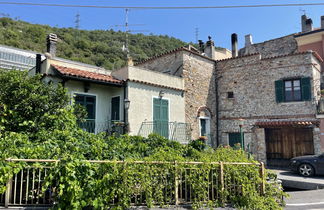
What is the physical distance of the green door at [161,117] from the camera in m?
12.7

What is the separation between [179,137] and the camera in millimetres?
13617

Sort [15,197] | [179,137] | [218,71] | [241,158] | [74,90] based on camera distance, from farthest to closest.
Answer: [218,71], [179,137], [74,90], [241,158], [15,197]

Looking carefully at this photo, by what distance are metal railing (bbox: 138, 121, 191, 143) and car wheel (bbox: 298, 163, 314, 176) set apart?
6047 millimetres

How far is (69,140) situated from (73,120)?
136 cm

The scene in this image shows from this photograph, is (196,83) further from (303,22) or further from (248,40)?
(303,22)

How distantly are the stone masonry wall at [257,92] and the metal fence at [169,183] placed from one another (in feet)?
33.1

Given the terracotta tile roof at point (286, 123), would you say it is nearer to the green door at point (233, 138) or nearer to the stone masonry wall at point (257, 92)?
the stone masonry wall at point (257, 92)

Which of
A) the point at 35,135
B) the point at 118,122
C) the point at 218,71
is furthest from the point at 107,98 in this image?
the point at 218,71

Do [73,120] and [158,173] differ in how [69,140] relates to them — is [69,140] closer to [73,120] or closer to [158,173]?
[73,120]

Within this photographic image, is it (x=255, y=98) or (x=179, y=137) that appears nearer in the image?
(x=179, y=137)

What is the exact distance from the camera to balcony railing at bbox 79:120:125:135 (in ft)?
36.0

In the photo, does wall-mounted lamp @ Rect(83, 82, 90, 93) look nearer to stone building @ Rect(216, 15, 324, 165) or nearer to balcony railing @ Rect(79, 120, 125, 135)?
balcony railing @ Rect(79, 120, 125, 135)

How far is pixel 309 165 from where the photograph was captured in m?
11.4

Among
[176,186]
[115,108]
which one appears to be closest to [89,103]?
[115,108]
